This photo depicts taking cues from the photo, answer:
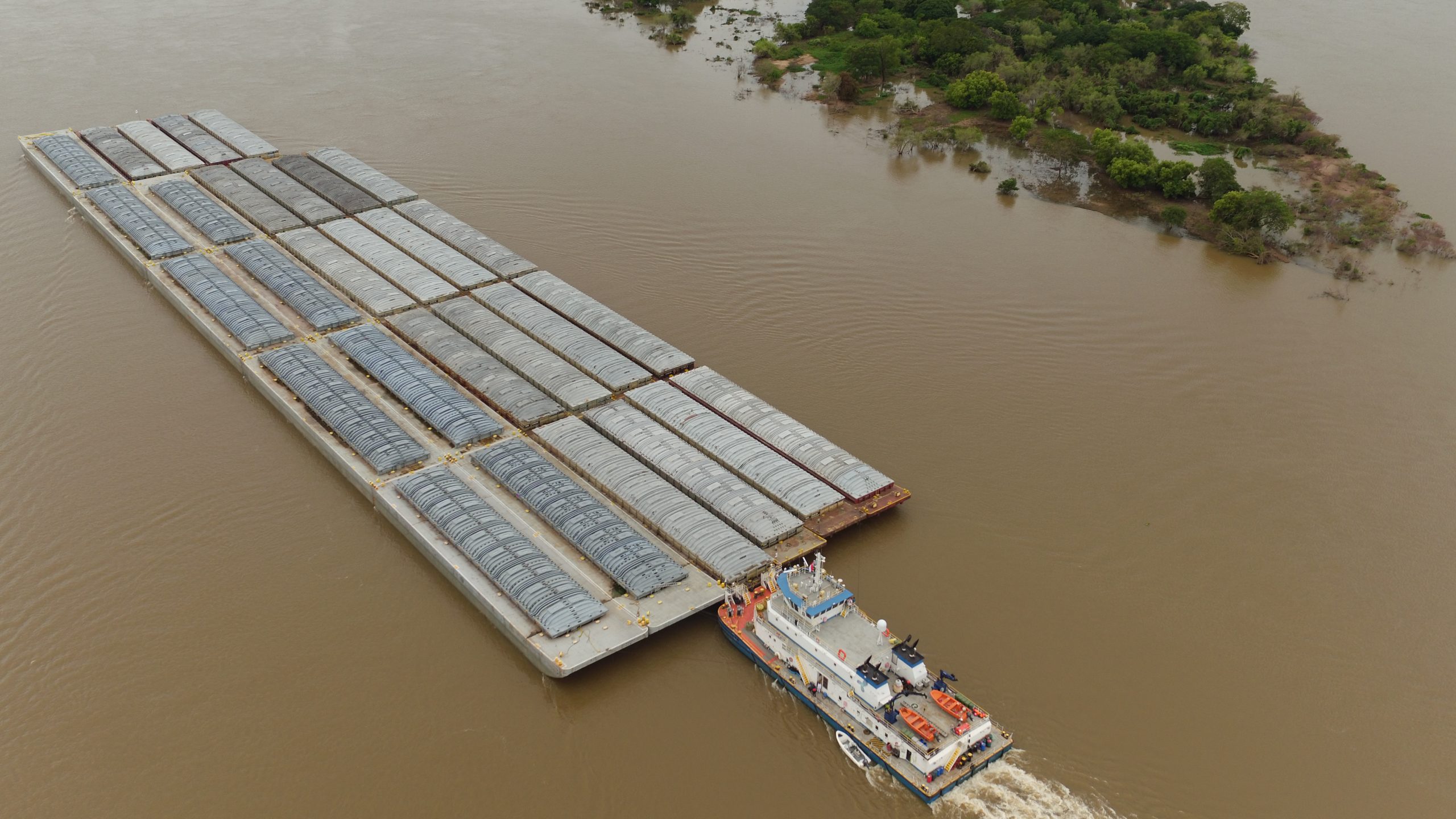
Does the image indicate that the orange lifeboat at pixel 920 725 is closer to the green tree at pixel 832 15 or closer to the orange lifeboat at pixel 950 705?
the orange lifeboat at pixel 950 705

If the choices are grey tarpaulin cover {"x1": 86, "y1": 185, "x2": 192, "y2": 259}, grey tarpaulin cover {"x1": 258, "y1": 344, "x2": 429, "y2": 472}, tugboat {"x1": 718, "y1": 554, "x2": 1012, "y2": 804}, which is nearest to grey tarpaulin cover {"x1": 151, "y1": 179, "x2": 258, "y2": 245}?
grey tarpaulin cover {"x1": 86, "y1": 185, "x2": 192, "y2": 259}

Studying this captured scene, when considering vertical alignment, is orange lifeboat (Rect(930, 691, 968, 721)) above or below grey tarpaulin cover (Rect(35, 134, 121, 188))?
above

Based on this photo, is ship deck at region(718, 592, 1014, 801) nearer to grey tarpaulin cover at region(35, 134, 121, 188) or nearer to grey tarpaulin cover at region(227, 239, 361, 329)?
grey tarpaulin cover at region(227, 239, 361, 329)

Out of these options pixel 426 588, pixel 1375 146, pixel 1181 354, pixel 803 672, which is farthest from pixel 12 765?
pixel 1375 146

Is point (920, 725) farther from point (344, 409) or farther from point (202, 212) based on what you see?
point (202, 212)

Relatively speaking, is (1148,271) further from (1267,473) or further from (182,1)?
(182,1)

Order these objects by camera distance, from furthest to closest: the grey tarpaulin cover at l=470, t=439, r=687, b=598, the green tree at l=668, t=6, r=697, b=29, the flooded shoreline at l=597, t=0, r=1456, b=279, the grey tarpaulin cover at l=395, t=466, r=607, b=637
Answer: the green tree at l=668, t=6, r=697, b=29 → the flooded shoreline at l=597, t=0, r=1456, b=279 → the grey tarpaulin cover at l=470, t=439, r=687, b=598 → the grey tarpaulin cover at l=395, t=466, r=607, b=637

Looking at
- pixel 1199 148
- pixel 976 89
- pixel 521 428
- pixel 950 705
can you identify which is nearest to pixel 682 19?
pixel 976 89
